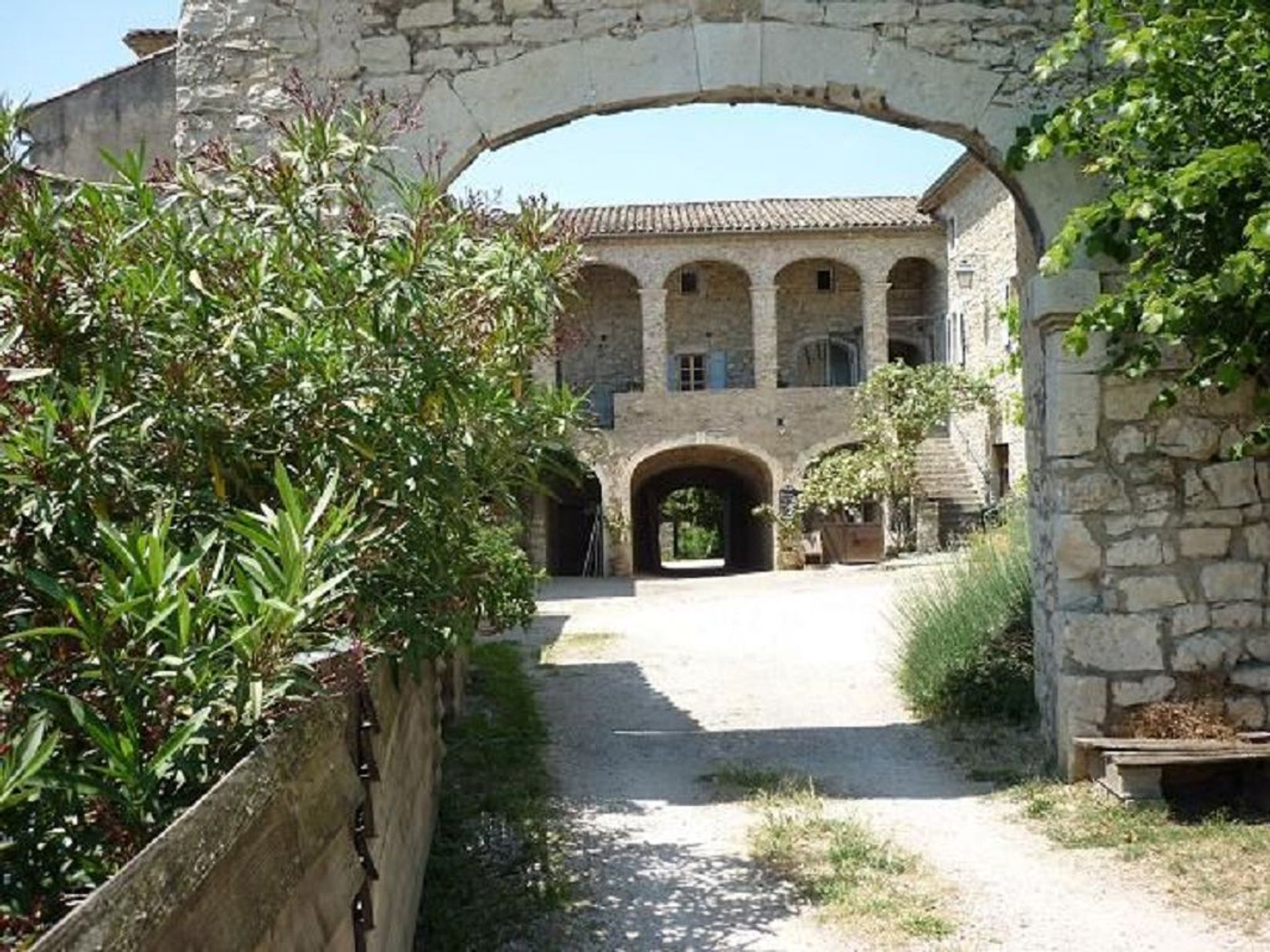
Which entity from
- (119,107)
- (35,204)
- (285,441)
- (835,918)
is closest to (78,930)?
(285,441)

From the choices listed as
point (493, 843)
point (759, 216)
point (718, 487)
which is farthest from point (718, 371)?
point (493, 843)

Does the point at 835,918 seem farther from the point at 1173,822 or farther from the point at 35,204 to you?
the point at 35,204

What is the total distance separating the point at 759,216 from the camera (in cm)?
2445

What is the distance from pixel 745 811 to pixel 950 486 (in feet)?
56.6

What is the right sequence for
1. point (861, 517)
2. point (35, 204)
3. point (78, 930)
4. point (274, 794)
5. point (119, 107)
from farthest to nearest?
point (861, 517) < point (119, 107) < point (35, 204) < point (274, 794) < point (78, 930)

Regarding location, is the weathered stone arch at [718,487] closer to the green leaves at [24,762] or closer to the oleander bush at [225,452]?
the oleander bush at [225,452]

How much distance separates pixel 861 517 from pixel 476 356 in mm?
18967

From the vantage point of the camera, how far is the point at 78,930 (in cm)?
120

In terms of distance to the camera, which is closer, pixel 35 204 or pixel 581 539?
pixel 35 204

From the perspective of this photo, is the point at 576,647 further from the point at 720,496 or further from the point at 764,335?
the point at 720,496

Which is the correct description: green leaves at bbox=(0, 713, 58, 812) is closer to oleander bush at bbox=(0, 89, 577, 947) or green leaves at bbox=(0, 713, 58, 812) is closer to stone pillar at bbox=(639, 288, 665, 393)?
oleander bush at bbox=(0, 89, 577, 947)

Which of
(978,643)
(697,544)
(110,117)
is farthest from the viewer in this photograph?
(697,544)

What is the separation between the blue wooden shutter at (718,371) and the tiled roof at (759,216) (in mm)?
2900

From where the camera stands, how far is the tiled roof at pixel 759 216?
23.7 metres
